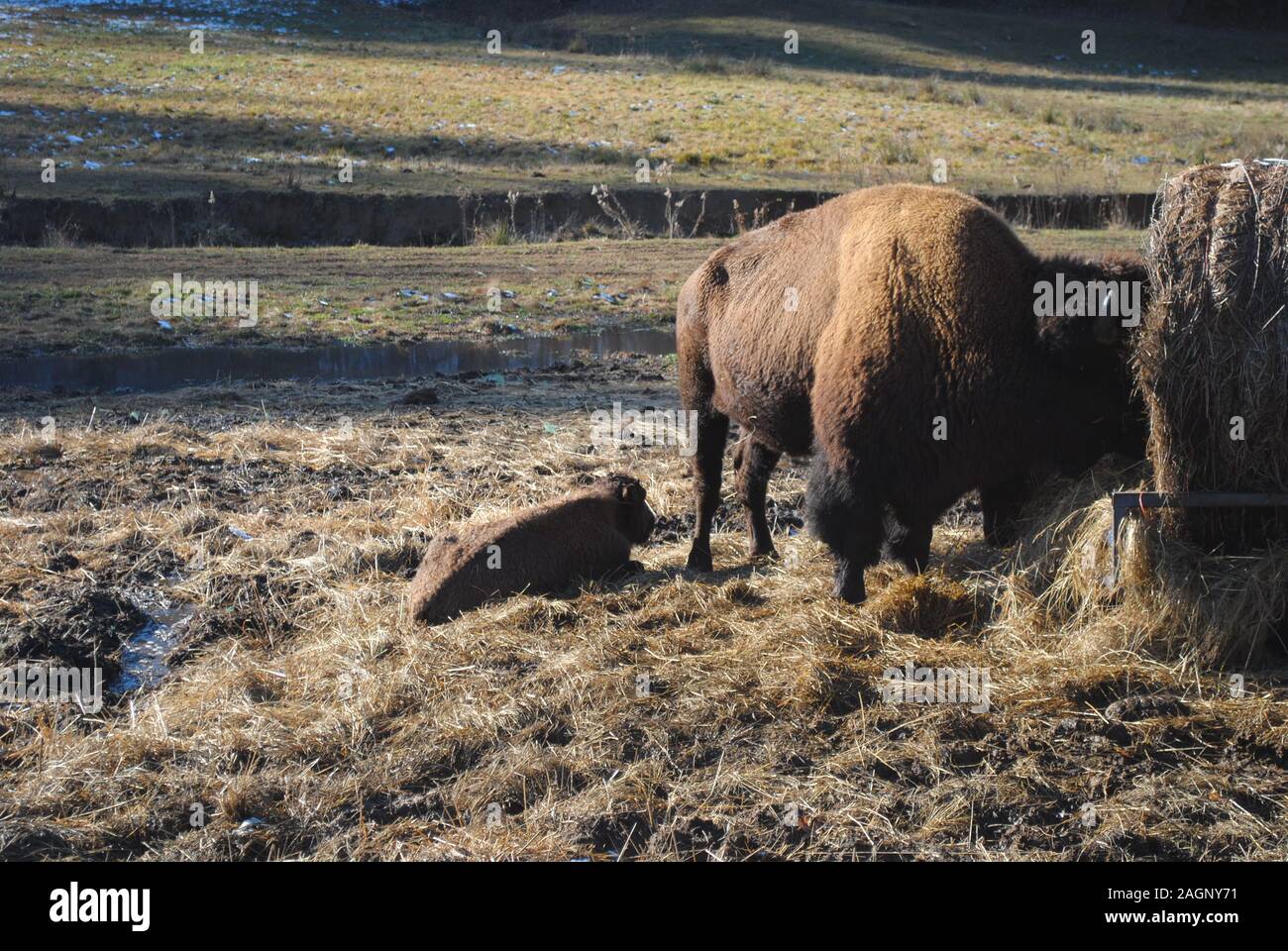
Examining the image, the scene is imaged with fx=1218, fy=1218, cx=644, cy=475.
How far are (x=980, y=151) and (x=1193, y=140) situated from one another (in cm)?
616

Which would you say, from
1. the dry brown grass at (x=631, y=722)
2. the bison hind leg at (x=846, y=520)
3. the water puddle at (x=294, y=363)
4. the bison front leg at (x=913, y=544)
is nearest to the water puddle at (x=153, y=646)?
the dry brown grass at (x=631, y=722)

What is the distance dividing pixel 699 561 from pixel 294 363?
8163mm

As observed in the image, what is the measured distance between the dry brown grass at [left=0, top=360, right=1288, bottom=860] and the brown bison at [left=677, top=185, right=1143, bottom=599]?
37cm

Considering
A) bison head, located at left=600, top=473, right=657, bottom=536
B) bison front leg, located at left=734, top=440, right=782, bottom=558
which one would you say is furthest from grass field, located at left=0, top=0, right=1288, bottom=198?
bison head, located at left=600, top=473, right=657, bottom=536

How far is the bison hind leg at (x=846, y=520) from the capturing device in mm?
6223

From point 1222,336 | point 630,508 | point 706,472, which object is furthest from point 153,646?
point 1222,336

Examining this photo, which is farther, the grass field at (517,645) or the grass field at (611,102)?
the grass field at (611,102)

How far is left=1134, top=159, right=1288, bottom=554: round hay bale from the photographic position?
17.3 ft

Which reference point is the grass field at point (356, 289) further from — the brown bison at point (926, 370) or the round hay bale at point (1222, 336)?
the round hay bale at point (1222, 336)

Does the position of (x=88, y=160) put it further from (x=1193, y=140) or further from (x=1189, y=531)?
(x=1193, y=140)

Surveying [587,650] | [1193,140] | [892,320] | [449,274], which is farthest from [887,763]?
[1193,140]

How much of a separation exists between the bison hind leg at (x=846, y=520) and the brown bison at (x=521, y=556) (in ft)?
4.80

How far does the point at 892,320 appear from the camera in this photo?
6.16 meters

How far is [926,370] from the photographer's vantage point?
19.9 ft
